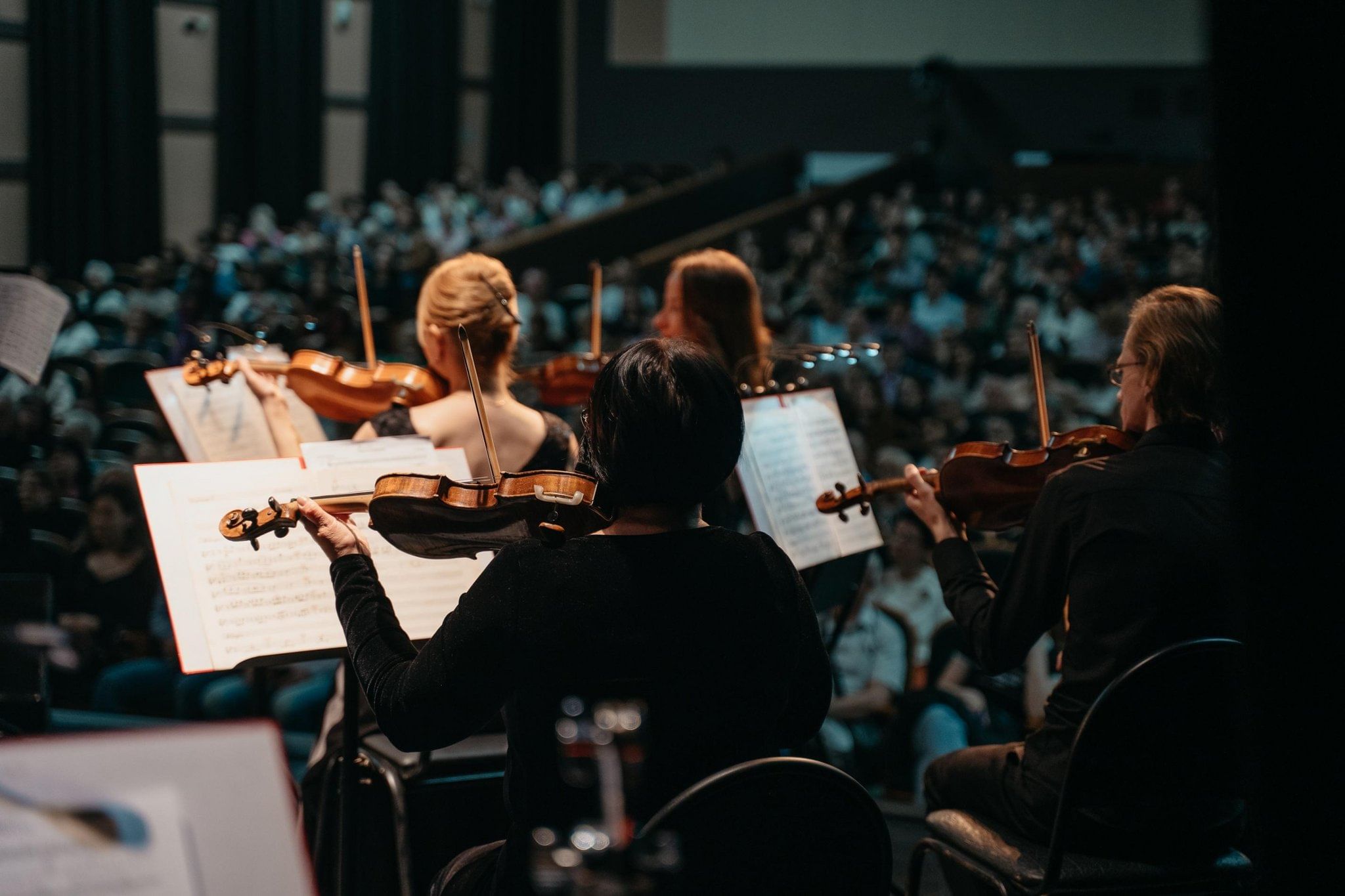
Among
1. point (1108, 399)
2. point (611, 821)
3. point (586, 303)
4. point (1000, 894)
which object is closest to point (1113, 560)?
point (1000, 894)

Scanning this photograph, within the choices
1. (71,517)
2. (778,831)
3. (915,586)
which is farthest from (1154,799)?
(71,517)

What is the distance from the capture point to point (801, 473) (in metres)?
2.38

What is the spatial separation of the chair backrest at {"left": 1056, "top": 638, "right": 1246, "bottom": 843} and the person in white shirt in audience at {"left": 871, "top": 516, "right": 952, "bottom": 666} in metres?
2.48

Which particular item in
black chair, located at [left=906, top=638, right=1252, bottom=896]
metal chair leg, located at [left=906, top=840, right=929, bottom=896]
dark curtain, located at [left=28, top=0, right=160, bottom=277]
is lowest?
metal chair leg, located at [left=906, top=840, right=929, bottom=896]

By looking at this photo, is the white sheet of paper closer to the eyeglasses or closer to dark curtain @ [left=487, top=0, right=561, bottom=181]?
the eyeglasses

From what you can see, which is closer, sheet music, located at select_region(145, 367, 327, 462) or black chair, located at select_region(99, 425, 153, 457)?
sheet music, located at select_region(145, 367, 327, 462)

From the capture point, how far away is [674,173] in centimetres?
1338

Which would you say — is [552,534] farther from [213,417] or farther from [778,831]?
[213,417]

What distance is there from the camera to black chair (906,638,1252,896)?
161 centimetres

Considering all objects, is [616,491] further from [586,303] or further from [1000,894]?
[586,303]

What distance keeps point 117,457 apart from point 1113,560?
527 centimetres

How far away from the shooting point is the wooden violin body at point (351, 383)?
248 cm

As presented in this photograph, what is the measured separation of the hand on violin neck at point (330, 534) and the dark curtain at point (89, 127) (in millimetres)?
10658

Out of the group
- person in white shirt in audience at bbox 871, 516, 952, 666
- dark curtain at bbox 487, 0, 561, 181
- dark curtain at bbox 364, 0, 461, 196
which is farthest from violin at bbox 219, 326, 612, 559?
dark curtain at bbox 487, 0, 561, 181
